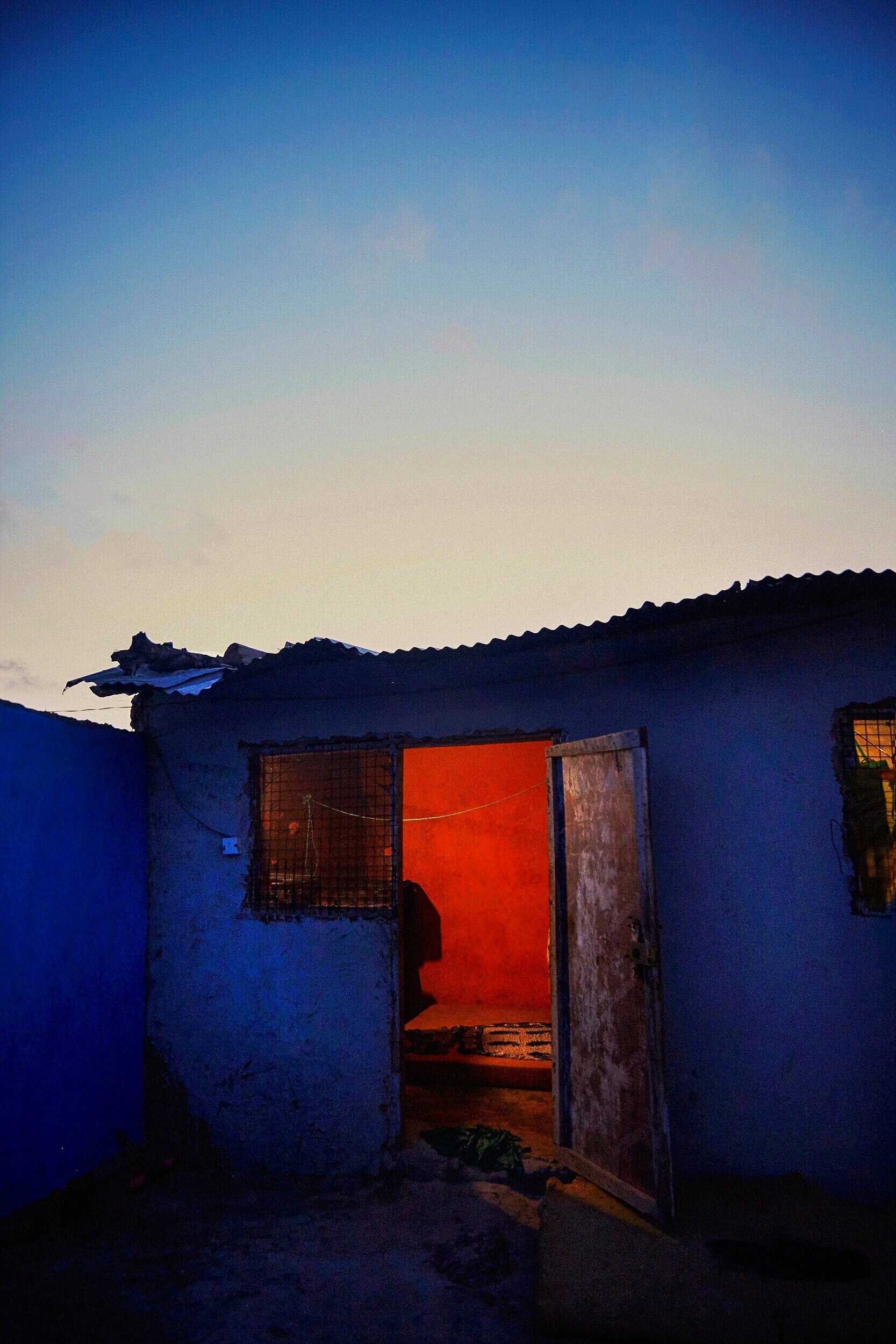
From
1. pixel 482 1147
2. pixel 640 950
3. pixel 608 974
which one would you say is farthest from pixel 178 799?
pixel 640 950

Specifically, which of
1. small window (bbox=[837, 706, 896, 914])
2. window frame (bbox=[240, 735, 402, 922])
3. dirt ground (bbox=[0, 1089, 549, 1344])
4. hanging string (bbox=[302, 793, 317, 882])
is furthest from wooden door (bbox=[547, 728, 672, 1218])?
hanging string (bbox=[302, 793, 317, 882])

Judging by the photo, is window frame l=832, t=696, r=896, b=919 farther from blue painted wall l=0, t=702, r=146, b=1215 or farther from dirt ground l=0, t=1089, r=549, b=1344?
blue painted wall l=0, t=702, r=146, b=1215

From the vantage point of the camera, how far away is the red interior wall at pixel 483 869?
859 cm

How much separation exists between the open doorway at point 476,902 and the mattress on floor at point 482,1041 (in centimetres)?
1

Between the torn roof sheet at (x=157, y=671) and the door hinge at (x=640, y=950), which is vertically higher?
the torn roof sheet at (x=157, y=671)

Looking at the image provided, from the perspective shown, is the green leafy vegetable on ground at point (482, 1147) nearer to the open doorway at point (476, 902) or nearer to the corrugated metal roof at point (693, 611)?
the open doorway at point (476, 902)

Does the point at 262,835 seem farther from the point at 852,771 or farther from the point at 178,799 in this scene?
the point at 852,771

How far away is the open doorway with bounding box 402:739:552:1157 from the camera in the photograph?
747 centimetres

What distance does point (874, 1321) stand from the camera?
308 centimetres

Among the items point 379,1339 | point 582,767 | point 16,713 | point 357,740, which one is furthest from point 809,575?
point 16,713

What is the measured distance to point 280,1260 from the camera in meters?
4.18

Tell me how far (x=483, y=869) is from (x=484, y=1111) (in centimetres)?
301

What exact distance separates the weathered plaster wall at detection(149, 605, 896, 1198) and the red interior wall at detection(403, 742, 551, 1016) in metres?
3.53

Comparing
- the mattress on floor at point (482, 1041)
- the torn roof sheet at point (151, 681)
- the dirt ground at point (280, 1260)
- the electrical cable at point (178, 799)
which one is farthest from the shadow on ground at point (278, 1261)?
the torn roof sheet at point (151, 681)
